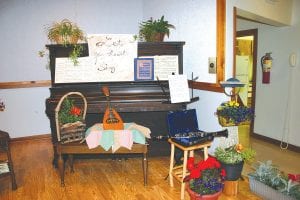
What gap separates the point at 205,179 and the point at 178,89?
1121 mm

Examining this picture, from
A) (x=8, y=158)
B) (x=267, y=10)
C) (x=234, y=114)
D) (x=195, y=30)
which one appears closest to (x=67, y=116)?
(x=8, y=158)

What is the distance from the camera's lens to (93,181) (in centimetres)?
286

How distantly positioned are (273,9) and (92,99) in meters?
2.68

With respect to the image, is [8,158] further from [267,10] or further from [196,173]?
[267,10]

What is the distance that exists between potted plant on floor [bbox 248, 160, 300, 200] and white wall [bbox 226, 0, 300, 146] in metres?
1.81

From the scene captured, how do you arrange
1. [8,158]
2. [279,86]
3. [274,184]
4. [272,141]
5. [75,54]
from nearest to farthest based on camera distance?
1. [274,184]
2. [8,158]
3. [75,54]
4. [279,86]
5. [272,141]

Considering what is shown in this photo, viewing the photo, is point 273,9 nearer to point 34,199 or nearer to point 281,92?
point 281,92

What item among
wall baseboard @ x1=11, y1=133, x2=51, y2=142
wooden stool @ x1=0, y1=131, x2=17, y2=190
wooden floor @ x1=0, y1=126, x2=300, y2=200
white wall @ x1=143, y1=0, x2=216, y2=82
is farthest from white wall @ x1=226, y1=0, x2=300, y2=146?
wooden stool @ x1=0, y1=131, x2=17, y2=190

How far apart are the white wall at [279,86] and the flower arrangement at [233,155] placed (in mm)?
1812

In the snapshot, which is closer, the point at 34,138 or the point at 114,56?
the point at 114,56

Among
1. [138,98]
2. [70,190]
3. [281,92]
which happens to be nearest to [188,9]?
[138,98]

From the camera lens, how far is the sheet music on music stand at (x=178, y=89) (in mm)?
2863

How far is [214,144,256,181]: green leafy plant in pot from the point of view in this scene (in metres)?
2.43

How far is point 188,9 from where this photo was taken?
3.47 m
